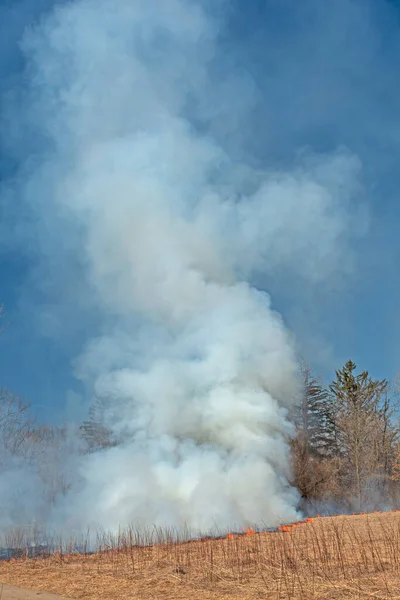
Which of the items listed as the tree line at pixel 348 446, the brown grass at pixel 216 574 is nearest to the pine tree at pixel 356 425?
the tree line at pixel 348 446

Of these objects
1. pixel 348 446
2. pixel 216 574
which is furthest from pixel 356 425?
pixel 216 574

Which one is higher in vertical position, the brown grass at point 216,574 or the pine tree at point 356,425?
the pine tree at point 356,425

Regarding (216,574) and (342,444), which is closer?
(216,574)

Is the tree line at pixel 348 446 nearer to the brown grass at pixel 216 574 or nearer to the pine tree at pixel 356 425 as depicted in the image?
the pine tree at pixel 356 425

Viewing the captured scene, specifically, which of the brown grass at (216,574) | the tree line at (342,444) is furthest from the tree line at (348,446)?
the brown grass at (216,574)

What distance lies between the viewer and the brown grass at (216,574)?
14.6 meters

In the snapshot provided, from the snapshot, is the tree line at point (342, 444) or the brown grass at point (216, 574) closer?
the brown grass at point (216, 574)

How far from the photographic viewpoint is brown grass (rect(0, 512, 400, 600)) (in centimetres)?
1455

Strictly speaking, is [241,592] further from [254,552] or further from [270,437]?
[270,437]

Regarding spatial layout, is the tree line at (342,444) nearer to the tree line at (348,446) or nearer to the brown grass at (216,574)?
the tree line at (348,446)

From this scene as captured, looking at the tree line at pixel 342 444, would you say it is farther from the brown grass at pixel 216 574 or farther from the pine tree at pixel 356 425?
the brown grass at pixel 216 574

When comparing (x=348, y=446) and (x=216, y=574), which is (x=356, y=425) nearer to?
(x=348, y=446)

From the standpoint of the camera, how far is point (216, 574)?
17.4 m

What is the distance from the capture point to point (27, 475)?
1308 inches
